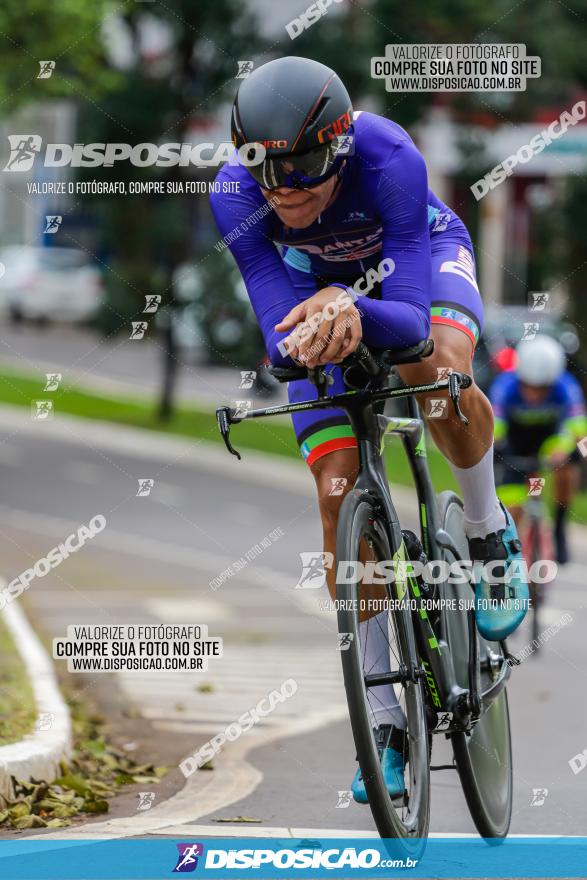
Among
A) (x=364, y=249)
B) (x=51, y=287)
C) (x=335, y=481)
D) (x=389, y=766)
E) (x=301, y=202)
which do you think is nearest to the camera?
(x=389, y=766)

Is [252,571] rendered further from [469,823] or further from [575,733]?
[469,823]

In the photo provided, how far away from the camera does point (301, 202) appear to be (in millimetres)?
4621

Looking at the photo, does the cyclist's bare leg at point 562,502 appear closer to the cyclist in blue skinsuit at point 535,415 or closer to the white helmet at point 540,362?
the cyclist in blue skinsuit at point 535,415

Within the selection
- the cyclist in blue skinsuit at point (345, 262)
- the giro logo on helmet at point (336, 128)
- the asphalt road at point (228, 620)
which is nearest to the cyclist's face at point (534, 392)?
the asphalt road at point (228, 620)

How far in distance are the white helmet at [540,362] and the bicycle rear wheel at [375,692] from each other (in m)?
6.38

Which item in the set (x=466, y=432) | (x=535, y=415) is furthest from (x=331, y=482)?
(x=535, y=415)

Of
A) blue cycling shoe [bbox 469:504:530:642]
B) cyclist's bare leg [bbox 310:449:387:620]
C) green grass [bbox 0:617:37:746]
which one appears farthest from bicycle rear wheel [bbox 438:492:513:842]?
green grass [bbox 0:617:37:746]

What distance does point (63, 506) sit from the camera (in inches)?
714

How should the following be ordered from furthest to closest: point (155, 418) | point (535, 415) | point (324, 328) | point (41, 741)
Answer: point (155, 418)
point (535, 415)
point (41, 741)
point (324, 328)

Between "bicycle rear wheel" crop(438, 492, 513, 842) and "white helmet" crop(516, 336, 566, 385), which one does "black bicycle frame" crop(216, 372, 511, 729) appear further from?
"white helmet" crop(516, 336, 566, 385)

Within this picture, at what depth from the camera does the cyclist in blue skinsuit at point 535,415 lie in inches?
429

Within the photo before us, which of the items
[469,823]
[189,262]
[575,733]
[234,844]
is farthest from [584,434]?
[189,262]

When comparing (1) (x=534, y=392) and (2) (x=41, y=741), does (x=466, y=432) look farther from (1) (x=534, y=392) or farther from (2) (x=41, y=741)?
(1) (x=534, y=392)

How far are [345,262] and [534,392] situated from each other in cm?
627
